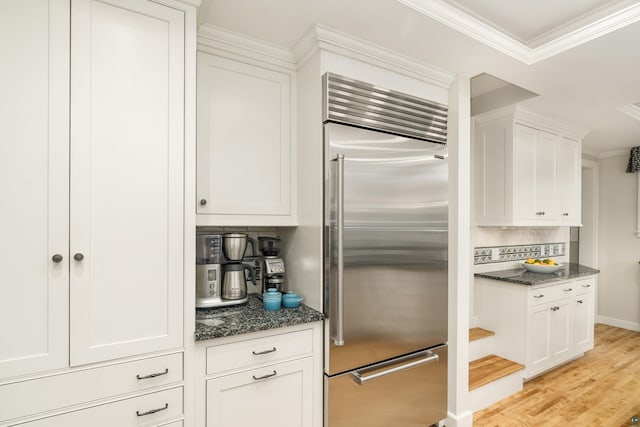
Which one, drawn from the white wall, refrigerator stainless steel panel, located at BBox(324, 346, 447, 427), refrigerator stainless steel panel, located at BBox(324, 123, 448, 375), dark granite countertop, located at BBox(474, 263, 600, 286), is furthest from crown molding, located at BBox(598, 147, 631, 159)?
refrigerator stainless steel panel, located at BBox(324, 346, 447, 427)

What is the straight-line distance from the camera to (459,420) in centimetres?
221

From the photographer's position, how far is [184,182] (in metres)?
1.47

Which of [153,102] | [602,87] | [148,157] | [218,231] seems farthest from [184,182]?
[602,87]

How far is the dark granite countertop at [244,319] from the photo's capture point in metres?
1.53

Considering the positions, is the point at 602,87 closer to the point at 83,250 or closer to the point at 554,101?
the point at 554,101

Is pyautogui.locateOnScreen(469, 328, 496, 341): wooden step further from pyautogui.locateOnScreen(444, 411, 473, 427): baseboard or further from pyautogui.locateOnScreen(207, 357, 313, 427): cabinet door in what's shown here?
pyautogui.locateOnScreen(207, 357, 313, 427): cabinet door

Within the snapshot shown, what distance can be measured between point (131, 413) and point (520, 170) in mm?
3467

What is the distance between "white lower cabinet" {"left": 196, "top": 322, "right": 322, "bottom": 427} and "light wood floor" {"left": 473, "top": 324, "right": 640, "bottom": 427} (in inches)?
57.9

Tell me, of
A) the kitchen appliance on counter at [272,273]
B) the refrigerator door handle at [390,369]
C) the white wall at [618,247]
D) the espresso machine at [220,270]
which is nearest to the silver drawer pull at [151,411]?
the espresso machine at [220,270]

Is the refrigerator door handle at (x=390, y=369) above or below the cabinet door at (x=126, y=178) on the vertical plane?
below

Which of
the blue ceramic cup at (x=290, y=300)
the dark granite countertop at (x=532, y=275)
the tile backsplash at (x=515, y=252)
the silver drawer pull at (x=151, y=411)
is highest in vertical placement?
the tile backsplash at (x=515, y=252)

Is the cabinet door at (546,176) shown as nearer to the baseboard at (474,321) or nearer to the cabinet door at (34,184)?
the baseboard at (474,321)

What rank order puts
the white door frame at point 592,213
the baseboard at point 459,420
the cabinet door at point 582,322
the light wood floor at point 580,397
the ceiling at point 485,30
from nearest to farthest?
the ceiling at point 485,30 < the baseboard at point 459,420 < the light wood floor at point 580,397 < the cabinet door at point 582,322 < the white door frame at point 592,213

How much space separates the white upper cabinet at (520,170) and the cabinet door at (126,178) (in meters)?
2.92
